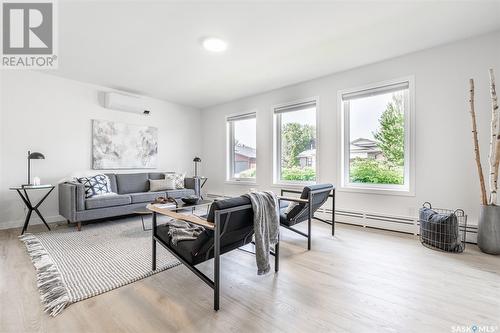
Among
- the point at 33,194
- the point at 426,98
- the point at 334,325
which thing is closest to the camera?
the point at 334,325

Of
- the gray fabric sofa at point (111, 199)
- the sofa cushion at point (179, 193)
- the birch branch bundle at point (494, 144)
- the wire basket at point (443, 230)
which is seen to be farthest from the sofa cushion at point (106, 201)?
the birch branch bundle at point (494, 144)

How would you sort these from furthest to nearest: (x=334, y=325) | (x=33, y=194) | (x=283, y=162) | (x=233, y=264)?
(x=283, y=162) → (x=33, y=194) → (x=233, y=264) → (x=334, y=325)

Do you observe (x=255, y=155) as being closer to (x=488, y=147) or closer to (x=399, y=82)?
(x=399, y=82)

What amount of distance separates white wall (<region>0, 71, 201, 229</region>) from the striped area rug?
1.03m

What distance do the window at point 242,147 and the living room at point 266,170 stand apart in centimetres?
24

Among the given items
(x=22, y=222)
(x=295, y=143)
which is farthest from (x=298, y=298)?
(x=22, y=222)

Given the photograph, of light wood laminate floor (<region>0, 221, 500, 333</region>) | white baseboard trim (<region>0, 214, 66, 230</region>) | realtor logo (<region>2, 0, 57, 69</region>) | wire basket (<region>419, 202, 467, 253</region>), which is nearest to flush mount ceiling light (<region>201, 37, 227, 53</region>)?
realtor logo (<region>2, 0, 57, 69</region>)

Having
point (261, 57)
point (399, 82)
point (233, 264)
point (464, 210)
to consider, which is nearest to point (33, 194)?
point (233, 264)

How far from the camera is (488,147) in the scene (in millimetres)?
2684

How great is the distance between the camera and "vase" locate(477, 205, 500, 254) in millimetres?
2416

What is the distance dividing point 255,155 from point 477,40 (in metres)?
3.75

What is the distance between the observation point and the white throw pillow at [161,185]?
14.9ft

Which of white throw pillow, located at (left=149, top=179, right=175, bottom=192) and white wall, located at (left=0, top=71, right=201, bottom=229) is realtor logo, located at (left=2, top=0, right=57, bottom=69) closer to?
white wall, located at (left=0, top=71, right=201, bottom=229)

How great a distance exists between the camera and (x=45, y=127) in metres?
3.79
